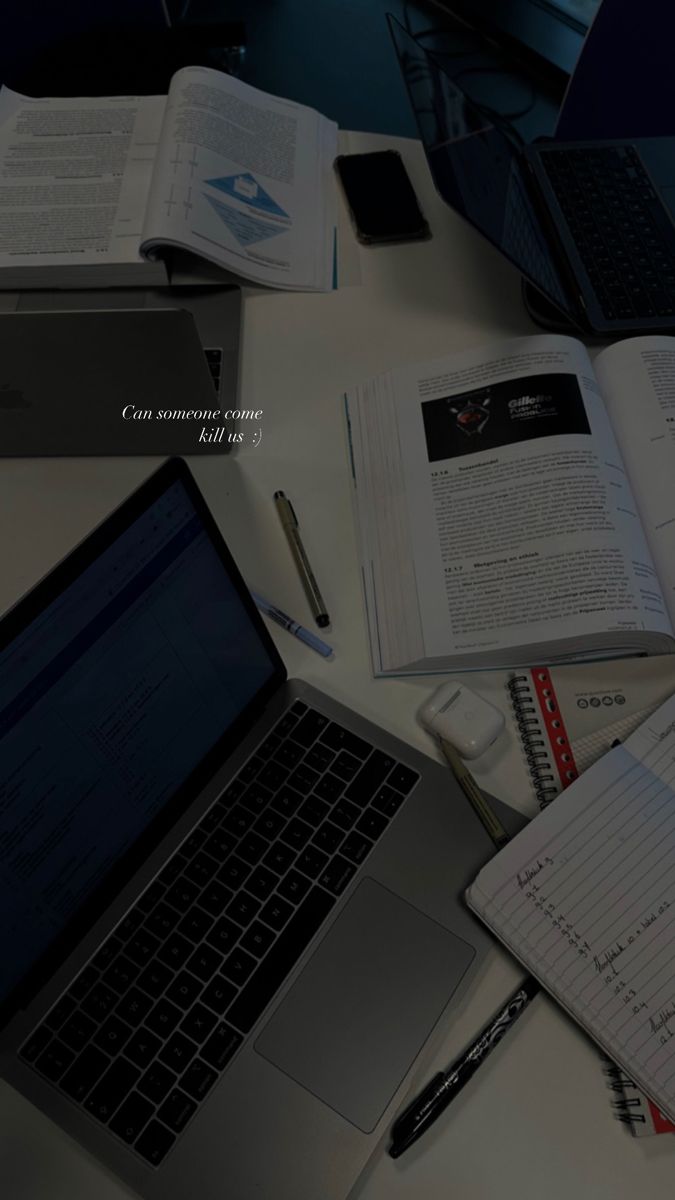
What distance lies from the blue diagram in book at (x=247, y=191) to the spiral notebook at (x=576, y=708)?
63cm

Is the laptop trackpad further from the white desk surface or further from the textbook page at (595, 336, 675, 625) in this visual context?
the textbook page at (595, 336, 675, 625)

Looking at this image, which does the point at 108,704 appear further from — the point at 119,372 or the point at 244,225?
the point at 244,225

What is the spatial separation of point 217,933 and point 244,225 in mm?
756

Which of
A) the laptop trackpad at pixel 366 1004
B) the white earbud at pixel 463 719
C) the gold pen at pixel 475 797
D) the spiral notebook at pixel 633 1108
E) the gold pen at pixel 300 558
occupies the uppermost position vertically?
the gold pen at pixel 300 558

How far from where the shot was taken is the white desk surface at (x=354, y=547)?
50 cm

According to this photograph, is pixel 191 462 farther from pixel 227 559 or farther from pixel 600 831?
pixel 600 831

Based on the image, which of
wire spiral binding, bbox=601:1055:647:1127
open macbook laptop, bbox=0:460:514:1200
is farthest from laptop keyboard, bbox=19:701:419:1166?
wire spiral binding, bbox=601:1055:647:1127

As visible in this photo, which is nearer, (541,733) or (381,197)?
(541,733)

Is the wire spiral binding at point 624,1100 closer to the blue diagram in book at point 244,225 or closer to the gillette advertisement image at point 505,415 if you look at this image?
the gillette advertisement image at point 505,415

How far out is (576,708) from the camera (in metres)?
0.66

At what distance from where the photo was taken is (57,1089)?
51cm

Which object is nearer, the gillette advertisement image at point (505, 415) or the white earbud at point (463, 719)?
the white earbud at point (463, 719)

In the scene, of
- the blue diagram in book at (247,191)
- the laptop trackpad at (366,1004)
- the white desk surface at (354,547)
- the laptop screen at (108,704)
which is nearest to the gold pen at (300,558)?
the white desk surface at (354,547)

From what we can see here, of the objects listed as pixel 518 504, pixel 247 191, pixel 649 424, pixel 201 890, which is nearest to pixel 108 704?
pixel 201 890
